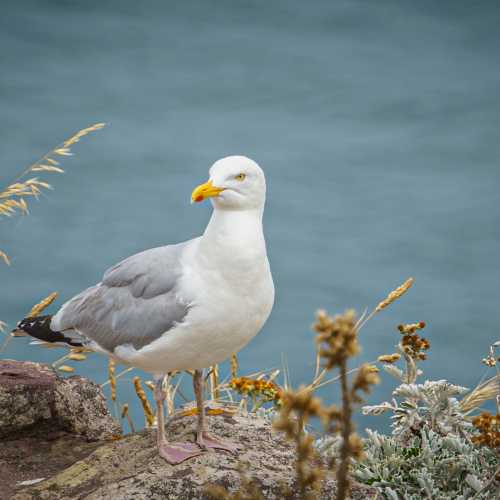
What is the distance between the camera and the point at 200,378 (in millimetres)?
4934

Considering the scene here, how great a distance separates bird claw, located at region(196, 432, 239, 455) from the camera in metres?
4.71

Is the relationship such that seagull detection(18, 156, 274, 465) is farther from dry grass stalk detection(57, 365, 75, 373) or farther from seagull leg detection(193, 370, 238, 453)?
dry grass stalk detection(57, 365, 75, 373)

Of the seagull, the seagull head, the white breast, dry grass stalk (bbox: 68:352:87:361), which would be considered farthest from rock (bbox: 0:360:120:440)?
the seagull head

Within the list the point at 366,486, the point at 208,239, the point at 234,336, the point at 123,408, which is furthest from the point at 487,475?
the point at 123,408

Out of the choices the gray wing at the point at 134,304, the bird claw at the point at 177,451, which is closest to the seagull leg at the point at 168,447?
the bird claw at the point at 177,451

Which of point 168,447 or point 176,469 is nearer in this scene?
point 176,469

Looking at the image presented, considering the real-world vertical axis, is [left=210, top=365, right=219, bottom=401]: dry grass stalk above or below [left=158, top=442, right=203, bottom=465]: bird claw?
above

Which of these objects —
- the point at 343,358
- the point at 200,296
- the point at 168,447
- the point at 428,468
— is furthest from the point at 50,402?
the point at 343,358

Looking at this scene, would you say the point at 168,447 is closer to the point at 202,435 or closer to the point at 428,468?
the point at 202,435

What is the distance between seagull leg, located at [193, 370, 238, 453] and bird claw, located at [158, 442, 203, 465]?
0.16 ft

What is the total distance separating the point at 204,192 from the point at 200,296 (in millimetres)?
548

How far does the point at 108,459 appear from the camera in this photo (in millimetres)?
4941

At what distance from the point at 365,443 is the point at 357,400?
3053 mm

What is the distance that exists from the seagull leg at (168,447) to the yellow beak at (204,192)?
3.75 feet
